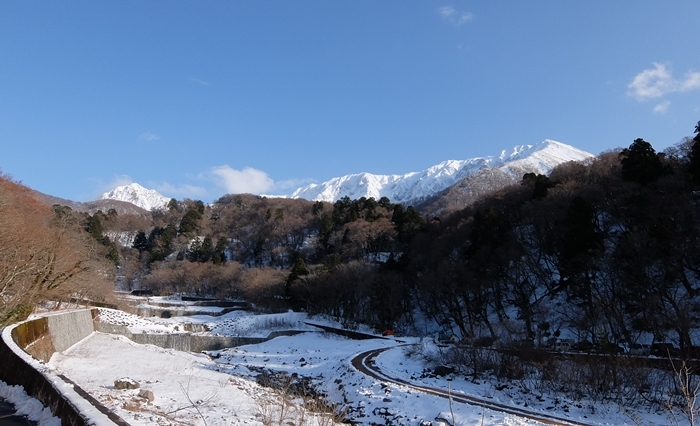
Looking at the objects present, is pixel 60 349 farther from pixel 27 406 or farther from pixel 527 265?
pixel 527 265

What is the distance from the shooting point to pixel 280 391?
49.8 feet

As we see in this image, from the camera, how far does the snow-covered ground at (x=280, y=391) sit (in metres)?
10.5

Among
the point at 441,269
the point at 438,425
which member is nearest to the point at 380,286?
the point at 441,269

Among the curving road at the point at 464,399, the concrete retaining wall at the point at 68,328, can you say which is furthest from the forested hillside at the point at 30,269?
the curving road at the point at 464,399

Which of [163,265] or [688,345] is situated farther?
[163,265]

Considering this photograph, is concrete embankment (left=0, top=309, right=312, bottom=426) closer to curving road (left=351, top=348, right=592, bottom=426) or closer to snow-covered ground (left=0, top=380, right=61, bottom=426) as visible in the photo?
snow-covered ground (left=0, top=380, right=61, bottom=426)

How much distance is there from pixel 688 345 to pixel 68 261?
99.5ft

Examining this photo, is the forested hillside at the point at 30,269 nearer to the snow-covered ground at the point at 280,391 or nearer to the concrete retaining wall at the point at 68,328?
the concrete retaining wall at the point at 68,328

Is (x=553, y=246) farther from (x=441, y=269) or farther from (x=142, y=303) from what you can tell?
(x=142, y=303)

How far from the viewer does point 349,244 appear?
191 feet

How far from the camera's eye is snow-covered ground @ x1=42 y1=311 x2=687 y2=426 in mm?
10477

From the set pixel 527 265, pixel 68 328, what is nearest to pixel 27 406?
pixel 68 328

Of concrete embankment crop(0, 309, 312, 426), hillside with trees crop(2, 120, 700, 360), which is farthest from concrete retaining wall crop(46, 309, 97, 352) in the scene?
hillside with trees crop(2, 120, 700, 360)

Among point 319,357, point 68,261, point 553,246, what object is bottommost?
point 319,357
